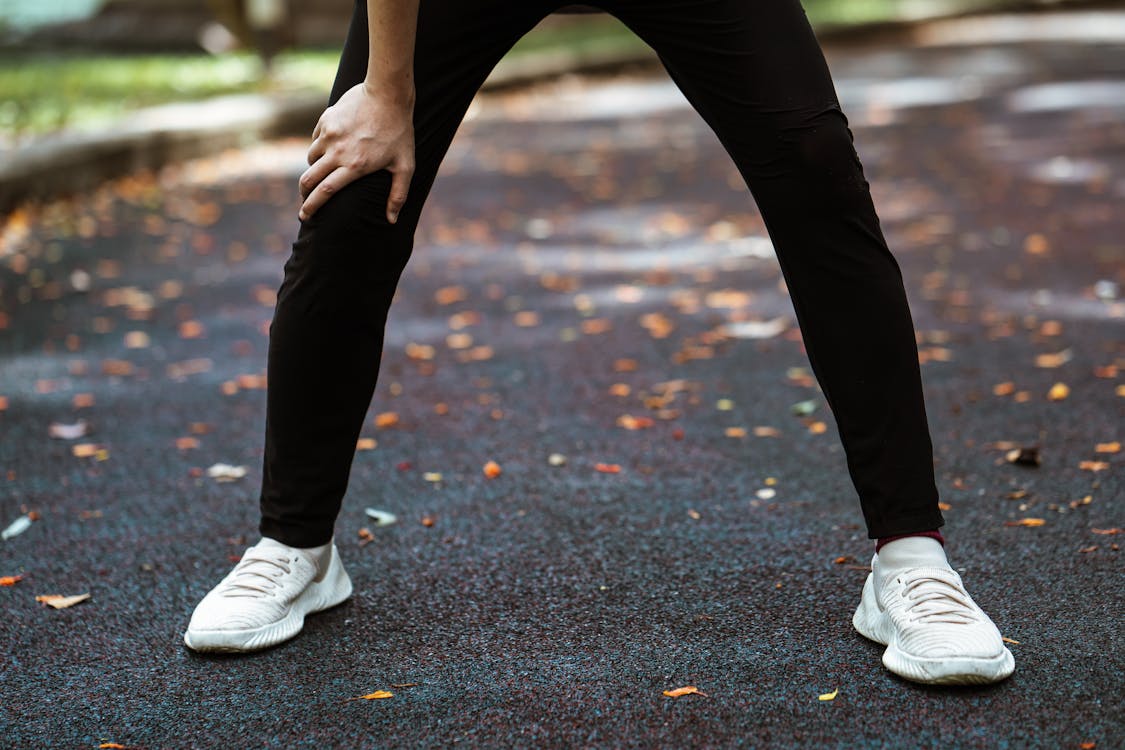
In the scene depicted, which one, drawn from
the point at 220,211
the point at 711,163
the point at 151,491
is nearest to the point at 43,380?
the point at 151,491

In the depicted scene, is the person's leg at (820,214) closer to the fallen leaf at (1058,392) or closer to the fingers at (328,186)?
the fingers at (328,186)

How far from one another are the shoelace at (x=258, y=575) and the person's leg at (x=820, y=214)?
0.99 meters

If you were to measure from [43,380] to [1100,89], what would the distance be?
1006 centimetres

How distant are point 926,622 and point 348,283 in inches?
42.0

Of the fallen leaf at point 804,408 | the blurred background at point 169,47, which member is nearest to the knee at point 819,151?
the fallen leaf at point 804,408

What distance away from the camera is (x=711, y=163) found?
901 centimetres

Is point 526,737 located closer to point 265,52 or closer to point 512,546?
point 512,546

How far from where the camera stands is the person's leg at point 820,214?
2.24 metres

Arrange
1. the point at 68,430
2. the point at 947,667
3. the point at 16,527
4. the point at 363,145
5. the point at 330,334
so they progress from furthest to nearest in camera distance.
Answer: the point at 68,430
the point at 16,527
the point at 330,334
the point at 363,145
the point at 947,667

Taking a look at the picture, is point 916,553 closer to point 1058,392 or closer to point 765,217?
point 765,217

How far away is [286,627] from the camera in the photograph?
2.49m

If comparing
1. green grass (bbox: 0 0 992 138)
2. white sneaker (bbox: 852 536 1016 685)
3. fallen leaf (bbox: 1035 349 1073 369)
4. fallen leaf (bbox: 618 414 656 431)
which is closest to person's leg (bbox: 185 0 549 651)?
white sneaker (bbox: 852 536 1016 685)

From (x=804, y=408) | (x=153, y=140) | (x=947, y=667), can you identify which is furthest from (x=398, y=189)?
(x=153, y=140)

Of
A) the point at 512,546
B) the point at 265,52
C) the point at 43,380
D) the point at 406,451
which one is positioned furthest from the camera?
the point at 265,52
